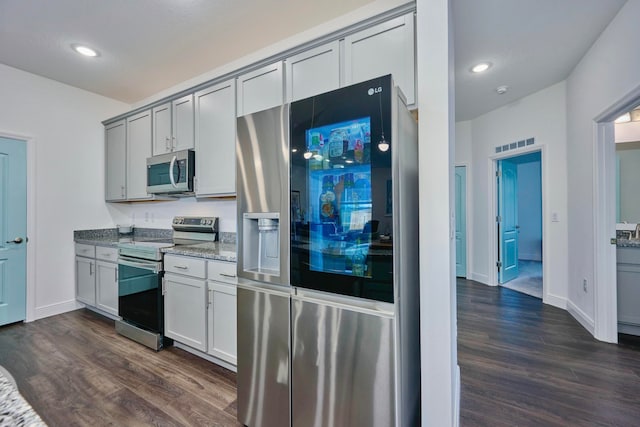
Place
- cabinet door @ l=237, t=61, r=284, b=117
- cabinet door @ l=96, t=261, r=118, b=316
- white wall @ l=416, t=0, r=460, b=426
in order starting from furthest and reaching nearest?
1. cabinet door @ l=96, t=261, r=118, b=316
2. cabinet door @ l=237, t=61, r=284, b=117
3. white wall @ l=416, t=0, r=460, b=426

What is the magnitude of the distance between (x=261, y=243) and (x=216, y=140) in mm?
1510

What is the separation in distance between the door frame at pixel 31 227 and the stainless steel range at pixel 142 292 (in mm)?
1290

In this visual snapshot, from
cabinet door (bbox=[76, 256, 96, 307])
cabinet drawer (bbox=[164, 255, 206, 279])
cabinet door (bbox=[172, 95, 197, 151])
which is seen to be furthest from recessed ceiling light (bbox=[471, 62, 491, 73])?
cabinet door (bbox=[76, 256, 96, 307])

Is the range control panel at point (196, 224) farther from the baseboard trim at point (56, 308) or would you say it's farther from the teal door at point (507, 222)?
the teal door at point (507, 222)

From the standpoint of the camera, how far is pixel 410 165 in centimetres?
149

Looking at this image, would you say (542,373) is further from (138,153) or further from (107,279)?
(138,153)

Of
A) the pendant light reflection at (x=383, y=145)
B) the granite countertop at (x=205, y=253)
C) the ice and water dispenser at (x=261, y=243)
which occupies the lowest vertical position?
the granite countertop at (x=205, y=253)

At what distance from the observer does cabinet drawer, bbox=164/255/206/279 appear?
2383 millimetres

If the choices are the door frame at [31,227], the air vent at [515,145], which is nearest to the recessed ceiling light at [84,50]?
the door frame at [31,227]

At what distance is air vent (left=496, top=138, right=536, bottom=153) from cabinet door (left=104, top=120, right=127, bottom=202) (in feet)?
17.3

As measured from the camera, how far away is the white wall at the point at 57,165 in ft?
10.8

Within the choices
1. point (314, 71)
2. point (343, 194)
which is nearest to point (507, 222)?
point (314, 71)

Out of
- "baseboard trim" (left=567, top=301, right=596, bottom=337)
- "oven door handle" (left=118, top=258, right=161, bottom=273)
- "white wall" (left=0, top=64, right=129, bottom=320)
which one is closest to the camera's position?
"oven door handle" (left=118, top=258, right=161, bottom=273)

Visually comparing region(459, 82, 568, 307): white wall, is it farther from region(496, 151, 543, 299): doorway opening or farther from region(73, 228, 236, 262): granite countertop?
region(73, 228, 236, 262): granite countertop
